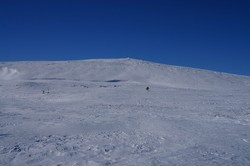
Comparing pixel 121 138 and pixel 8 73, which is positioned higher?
pixel 8 73

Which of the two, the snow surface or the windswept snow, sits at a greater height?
the windswept snow

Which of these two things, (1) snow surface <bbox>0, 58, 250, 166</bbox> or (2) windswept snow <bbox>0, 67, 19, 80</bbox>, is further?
(2) windswept snow <bbox>0, 67, 19, 80</bbox>

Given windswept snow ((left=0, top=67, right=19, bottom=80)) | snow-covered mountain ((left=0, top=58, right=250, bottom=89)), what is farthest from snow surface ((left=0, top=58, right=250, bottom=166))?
windswept snow ((left=0, top=67, right=19, bottom=80))

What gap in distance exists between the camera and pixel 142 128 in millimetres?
11984

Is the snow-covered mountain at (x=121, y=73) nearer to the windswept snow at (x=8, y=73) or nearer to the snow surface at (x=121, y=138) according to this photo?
the windswept snow at (x=8, y=73)

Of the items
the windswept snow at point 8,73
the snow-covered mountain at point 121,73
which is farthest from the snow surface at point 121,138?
the windswept snow at point 8,73

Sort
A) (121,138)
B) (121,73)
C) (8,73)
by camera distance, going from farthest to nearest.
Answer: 1. (121,73)
2. (8,73)
3. (121,138)

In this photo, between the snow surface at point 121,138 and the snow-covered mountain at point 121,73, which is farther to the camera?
the snow-covered mountain at point 121,73

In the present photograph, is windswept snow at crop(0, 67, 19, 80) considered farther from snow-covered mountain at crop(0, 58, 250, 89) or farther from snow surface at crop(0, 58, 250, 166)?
snow surface at crop(0, 58, 250, 166)

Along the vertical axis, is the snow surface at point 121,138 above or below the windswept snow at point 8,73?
below

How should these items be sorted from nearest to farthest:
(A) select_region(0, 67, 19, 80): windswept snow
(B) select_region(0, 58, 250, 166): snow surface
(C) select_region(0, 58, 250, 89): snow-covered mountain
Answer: (B) select_region(0, 58, 250, 166): snow surface → (C) select_region(0, 58, 250, 89): snow-covered mountain → (A) select_region(0, 67, 19, 80): windswept snow

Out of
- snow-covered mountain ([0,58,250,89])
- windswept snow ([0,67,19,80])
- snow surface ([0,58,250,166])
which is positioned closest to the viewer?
snow surface ([0,58,250,166])

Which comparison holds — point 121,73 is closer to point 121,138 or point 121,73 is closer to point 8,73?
point 8,73

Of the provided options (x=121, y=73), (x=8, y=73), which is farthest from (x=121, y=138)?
(x=8, y=73)
